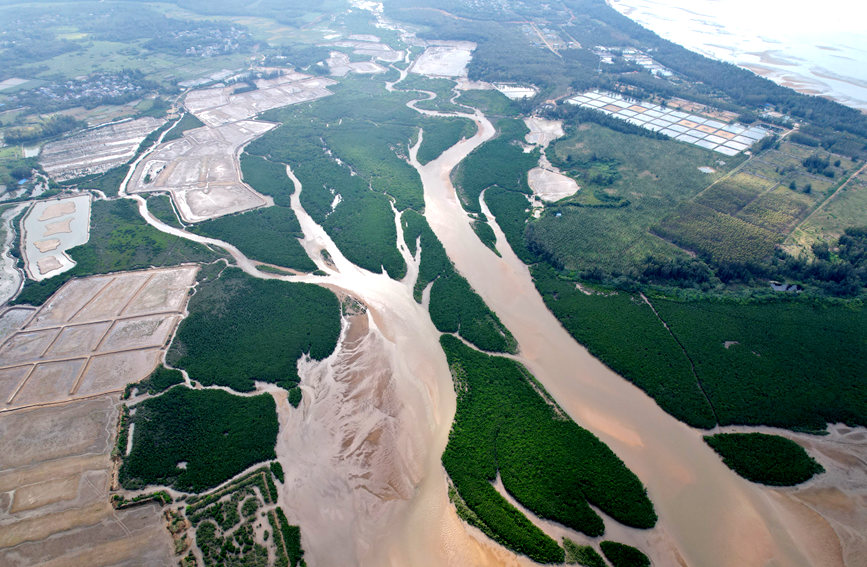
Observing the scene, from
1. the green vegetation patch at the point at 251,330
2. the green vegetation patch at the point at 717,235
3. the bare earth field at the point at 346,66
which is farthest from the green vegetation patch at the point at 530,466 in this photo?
the bare earth field at the point at 346,66

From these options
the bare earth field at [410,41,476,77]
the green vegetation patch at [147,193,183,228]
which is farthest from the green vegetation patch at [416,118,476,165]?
the green vegetation patch at [147,193,183,228]

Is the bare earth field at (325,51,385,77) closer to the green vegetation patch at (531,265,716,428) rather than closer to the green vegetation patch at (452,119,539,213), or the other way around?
the green vegetation patch at (452,119,539,213)

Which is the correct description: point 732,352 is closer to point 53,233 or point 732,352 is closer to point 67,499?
point 67,499

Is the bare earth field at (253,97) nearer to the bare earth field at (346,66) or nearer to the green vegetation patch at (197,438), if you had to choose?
the bare earth field at (346,66)

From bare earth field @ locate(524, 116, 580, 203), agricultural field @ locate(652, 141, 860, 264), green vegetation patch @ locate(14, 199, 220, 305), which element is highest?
agricultural field @ locate(652, 141, 860, 264)

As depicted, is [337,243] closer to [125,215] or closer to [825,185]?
[125,215]

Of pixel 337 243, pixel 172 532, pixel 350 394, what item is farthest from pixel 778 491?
pixel 337 243

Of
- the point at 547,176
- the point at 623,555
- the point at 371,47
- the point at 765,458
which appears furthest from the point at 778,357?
the point at 371,47

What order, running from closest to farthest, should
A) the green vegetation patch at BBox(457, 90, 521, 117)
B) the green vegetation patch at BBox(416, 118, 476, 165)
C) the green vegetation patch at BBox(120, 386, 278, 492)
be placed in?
the green vegetation patch at BBox(120, 386, 278, 492) → the green vegetation patch at BBox(416, 118, 476, 165) → the green vegetation patch at BBox(457, 90, 521, 117)
